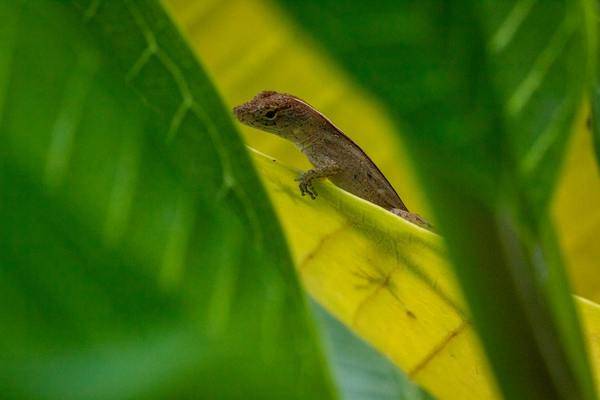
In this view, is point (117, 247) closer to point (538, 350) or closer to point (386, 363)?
point (538, 350)

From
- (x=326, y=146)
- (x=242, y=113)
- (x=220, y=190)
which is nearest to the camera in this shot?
(x=220, y=190)

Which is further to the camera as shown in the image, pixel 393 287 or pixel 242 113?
pixel 242 113

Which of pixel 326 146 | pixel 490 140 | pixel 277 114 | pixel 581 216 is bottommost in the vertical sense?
pixel 581 216

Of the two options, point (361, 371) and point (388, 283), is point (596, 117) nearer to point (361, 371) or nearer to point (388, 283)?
point (388, 283)

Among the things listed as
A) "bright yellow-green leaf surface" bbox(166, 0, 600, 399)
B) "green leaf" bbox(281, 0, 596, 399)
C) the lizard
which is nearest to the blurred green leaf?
"bright yellow-green leaf surface" bbox(166, 0, 600, 399)

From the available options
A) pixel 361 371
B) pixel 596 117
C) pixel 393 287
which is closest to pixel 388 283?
pixel 393 287

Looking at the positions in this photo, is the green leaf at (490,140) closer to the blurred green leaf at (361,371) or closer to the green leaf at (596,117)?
the green leaf at (596,117)
